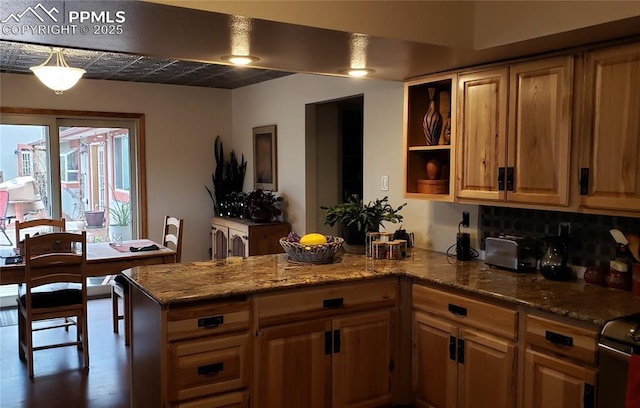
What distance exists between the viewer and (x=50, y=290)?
4070 millimetres

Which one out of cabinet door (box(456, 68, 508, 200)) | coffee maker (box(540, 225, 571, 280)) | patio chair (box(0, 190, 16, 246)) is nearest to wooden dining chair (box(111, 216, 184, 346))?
patio chair (box(0, 190, 16, 246))

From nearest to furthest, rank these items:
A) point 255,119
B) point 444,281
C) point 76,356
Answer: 1. point 444,281
2. point 76,356
3. point 255,119

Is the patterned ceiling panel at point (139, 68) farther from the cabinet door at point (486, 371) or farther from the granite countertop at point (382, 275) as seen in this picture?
the cabinet door at point (486, 371)

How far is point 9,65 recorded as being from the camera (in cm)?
493

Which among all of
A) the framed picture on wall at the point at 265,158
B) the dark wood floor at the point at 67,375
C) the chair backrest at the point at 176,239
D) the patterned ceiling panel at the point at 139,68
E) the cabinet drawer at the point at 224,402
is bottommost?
the dark wood floor at the point at 67,375

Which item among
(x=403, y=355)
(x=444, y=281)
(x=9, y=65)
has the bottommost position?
(x=403, y=355)

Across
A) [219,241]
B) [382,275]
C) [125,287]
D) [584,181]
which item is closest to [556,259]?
[584,181]

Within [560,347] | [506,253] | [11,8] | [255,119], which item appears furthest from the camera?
[255,119]

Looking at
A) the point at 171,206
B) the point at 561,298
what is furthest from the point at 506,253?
the point at 171,206

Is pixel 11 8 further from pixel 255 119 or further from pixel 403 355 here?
pixel 255 119

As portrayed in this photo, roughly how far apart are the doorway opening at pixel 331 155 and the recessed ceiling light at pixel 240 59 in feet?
6.67

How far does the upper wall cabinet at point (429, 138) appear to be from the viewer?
332 centimetres

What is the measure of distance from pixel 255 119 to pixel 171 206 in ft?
4.73

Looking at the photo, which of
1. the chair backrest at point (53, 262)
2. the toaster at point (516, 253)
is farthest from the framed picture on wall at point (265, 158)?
the toaster at point (516, 253)
